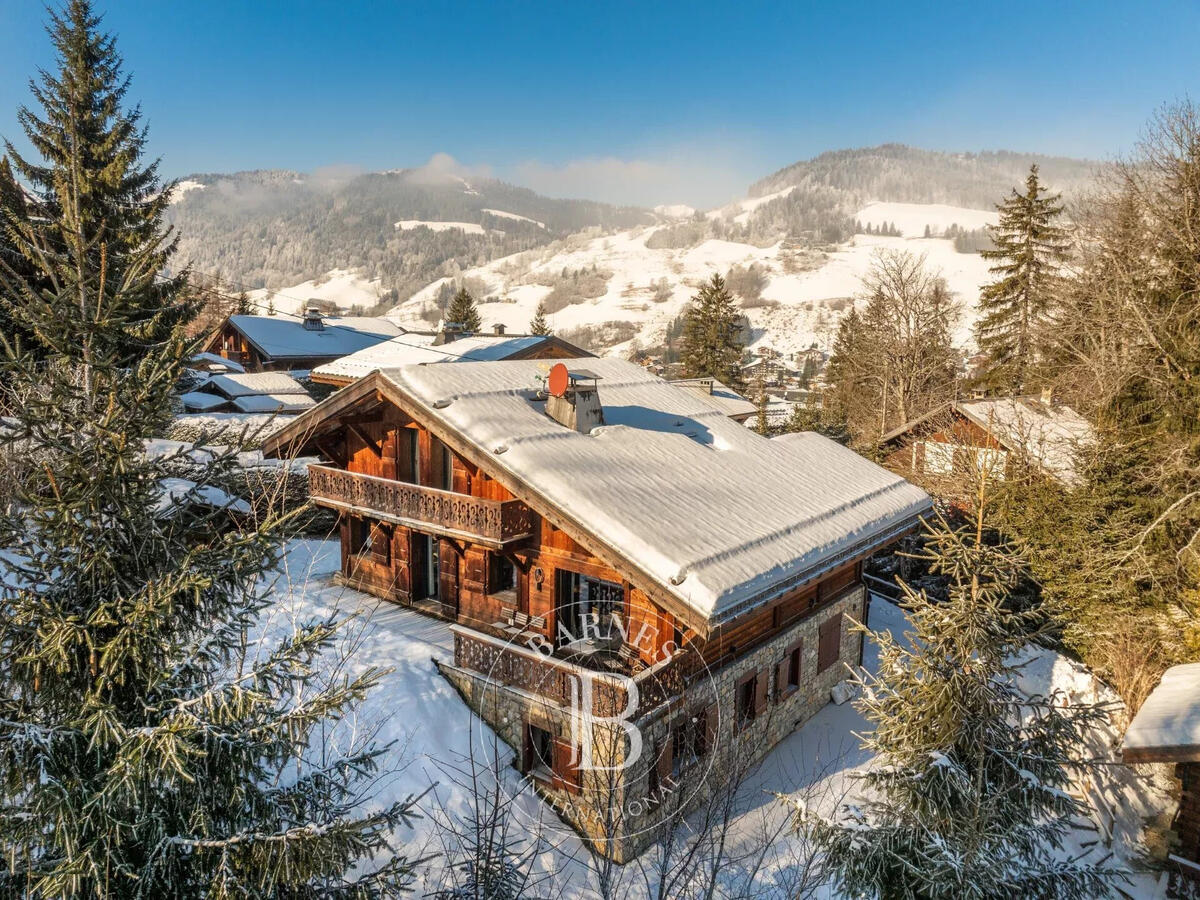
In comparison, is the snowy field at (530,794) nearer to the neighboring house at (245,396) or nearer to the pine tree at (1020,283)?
the neighboring house at (245,396)

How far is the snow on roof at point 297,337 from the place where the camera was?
5588cm

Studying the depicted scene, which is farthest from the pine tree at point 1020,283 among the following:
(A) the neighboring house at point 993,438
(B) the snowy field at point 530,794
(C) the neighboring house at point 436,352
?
(B) the snowy field at point 530,794

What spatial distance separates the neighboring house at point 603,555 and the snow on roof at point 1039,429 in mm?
6029

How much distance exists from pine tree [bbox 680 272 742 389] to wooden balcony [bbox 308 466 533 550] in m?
40.2

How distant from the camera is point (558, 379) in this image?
1656 centimetres

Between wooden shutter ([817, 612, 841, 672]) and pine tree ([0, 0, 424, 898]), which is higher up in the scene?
pine tree ([0, 0, 424, 898])

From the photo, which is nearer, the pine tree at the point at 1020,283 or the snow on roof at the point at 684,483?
the snow on roof at the point at 684,483

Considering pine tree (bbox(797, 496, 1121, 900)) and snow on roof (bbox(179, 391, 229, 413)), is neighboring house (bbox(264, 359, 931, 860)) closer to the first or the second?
pine tree (bbox(797, 496, 1121, 900))

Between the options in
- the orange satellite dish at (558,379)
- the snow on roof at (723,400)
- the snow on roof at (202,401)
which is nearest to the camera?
the orange satellite dish at (558,379)

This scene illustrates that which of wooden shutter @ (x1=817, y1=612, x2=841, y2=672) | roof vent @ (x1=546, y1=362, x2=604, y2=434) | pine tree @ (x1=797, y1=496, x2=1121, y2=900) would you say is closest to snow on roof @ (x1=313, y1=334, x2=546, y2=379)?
roof vent @ (x1=546, y1=362, x2=604, y2=434)

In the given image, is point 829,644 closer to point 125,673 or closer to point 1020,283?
point 125,673

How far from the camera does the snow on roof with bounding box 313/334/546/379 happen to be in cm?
2423

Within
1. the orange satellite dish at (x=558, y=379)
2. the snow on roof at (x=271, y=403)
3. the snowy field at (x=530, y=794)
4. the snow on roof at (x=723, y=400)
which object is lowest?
the snowy field at (x=530, y=794)

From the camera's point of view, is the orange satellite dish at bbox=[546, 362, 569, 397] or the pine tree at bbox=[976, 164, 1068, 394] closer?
the orange satellite dish at bbox=[546, 362, 569, 397]
